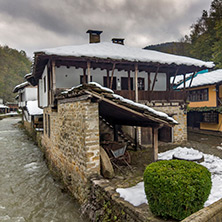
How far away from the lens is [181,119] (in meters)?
11.9

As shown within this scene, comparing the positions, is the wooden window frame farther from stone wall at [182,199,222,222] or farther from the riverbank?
stone wall at [182,199,222,222]

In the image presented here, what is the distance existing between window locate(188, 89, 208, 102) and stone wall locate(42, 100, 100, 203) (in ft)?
47.8

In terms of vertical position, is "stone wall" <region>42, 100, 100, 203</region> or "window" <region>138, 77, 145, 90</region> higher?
"window" <region>138, 77, 145, 90</region>

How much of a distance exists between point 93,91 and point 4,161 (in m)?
9.98

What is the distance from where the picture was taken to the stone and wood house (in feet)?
17.7

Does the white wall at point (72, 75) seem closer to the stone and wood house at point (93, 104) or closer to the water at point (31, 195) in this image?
the stone and wood house at point (93, 104)

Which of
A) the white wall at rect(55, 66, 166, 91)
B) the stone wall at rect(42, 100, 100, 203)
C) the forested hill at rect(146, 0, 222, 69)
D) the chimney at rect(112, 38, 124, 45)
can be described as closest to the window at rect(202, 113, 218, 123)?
the forested hill at rect(146, 0, 222, 69)

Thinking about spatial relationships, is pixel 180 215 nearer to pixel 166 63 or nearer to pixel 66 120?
pixel 66 120

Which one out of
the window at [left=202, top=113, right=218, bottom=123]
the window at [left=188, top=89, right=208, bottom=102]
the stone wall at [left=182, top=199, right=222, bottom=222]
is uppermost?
the window at [left=188, top=89, right=208, bottom=102]

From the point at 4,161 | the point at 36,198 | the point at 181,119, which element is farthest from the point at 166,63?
the point at 4,161

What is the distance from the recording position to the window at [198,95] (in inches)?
665

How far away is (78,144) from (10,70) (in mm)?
56533

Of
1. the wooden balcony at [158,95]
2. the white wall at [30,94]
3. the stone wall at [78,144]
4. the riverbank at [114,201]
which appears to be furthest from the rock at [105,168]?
the white wall at [30,94]

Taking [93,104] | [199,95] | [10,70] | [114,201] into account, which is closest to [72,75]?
[93,104]
